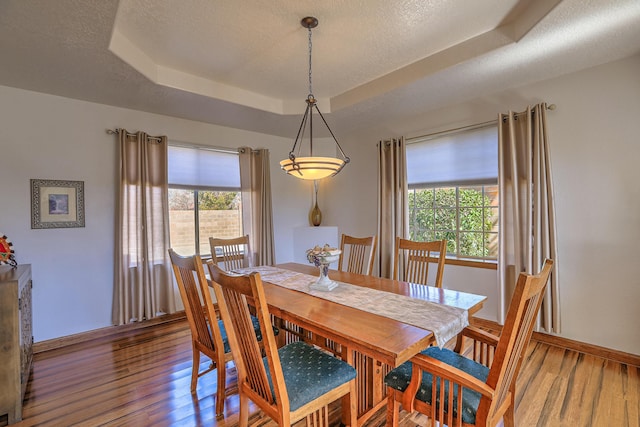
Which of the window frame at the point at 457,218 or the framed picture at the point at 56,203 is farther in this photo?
the window frame at the point at 457,218

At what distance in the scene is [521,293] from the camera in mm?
1081

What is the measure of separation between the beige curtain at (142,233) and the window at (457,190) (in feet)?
10.2

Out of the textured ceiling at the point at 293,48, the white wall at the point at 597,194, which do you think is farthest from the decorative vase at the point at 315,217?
the white wall at the point at 597,194

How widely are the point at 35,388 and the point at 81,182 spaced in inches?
74.6

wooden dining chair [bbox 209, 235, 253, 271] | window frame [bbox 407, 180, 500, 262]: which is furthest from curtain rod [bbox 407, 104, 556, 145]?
wooden dining chair [bbox 209, 235, 253, 271]

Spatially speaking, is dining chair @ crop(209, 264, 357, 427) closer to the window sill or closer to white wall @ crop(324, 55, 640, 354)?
the window sill

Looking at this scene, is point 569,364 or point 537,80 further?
point 537,80

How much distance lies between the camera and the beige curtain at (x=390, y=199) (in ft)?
12.5

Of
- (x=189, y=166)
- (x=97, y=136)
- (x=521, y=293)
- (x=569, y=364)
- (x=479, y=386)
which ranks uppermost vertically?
(x=97, y=136)

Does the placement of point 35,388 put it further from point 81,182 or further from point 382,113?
point 382,113

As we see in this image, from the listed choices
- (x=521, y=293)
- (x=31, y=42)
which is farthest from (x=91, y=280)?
(x=521, y=293)

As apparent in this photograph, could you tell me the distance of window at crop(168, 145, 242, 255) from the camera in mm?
3742

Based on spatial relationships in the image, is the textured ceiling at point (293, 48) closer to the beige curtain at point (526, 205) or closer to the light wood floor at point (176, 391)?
the beige curtain at point (526, 205)

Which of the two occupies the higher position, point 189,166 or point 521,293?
point 189,166
